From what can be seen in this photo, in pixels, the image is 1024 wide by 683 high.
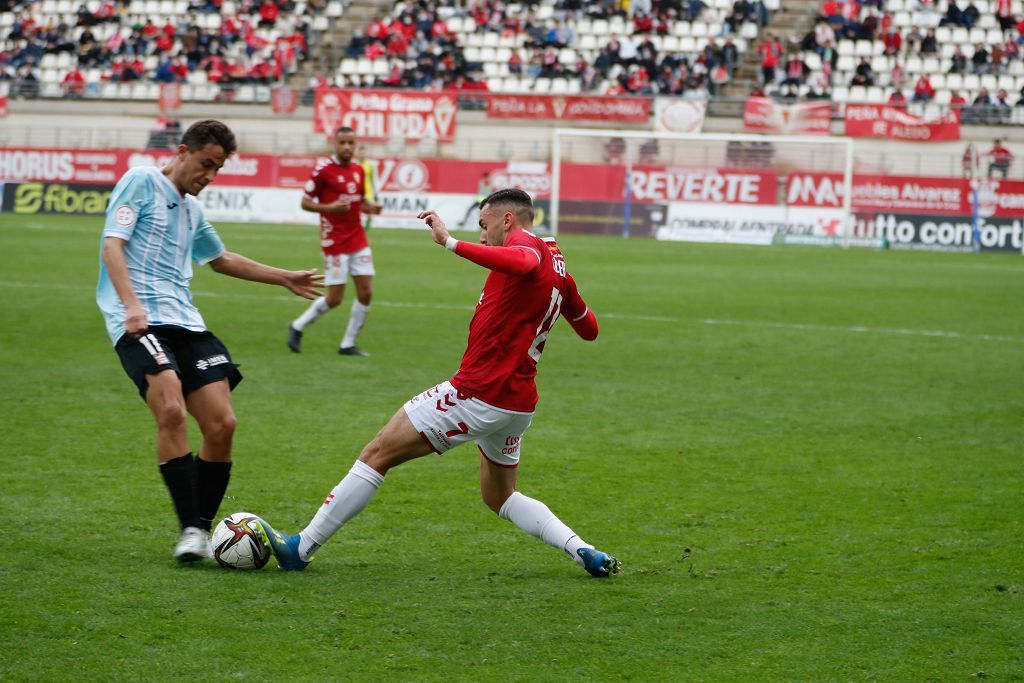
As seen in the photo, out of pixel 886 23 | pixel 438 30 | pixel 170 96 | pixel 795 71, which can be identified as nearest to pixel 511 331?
pixel 795 71

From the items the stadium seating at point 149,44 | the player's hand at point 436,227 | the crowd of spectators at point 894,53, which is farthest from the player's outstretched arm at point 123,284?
the stadium seating at point 149,44

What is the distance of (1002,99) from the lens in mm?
35875

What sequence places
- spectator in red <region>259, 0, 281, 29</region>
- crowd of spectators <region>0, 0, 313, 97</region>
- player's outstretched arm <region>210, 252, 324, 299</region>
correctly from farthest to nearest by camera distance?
spectator in red <region>259, 0, 281, 29</region>
crowd of spectators <region>0, 0, 313, 97</region>
player's outstretched arm <region>210, 252, 324, 299</region>

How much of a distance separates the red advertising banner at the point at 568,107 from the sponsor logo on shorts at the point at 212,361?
1255 inches

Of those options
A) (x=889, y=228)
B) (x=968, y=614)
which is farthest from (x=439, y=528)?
(x=889, y=228)

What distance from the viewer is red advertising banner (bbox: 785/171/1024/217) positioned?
31.2 metres

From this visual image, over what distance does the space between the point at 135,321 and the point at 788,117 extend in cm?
3222

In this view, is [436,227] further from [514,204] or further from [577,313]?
[577,313]

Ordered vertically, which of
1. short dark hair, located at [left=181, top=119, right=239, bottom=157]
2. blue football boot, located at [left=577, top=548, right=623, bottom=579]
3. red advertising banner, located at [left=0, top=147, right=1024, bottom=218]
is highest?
short dark hair, located at [left=181, top=119, right=239, bottom=157]

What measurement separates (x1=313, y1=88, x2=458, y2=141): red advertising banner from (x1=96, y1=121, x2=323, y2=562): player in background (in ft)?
105

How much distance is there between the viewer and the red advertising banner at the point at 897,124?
34.9 metres

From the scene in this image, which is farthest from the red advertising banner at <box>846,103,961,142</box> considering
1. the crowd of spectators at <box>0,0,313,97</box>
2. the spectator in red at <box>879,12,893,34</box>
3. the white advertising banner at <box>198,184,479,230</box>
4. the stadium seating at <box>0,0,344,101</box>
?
the crowd of spectators at <box>0,0,313,97</box>

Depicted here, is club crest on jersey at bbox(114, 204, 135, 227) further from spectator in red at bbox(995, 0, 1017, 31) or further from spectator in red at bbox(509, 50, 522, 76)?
spectator in red at bbox(995, 0, 1017, 31)

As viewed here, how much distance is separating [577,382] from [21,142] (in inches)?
1285
